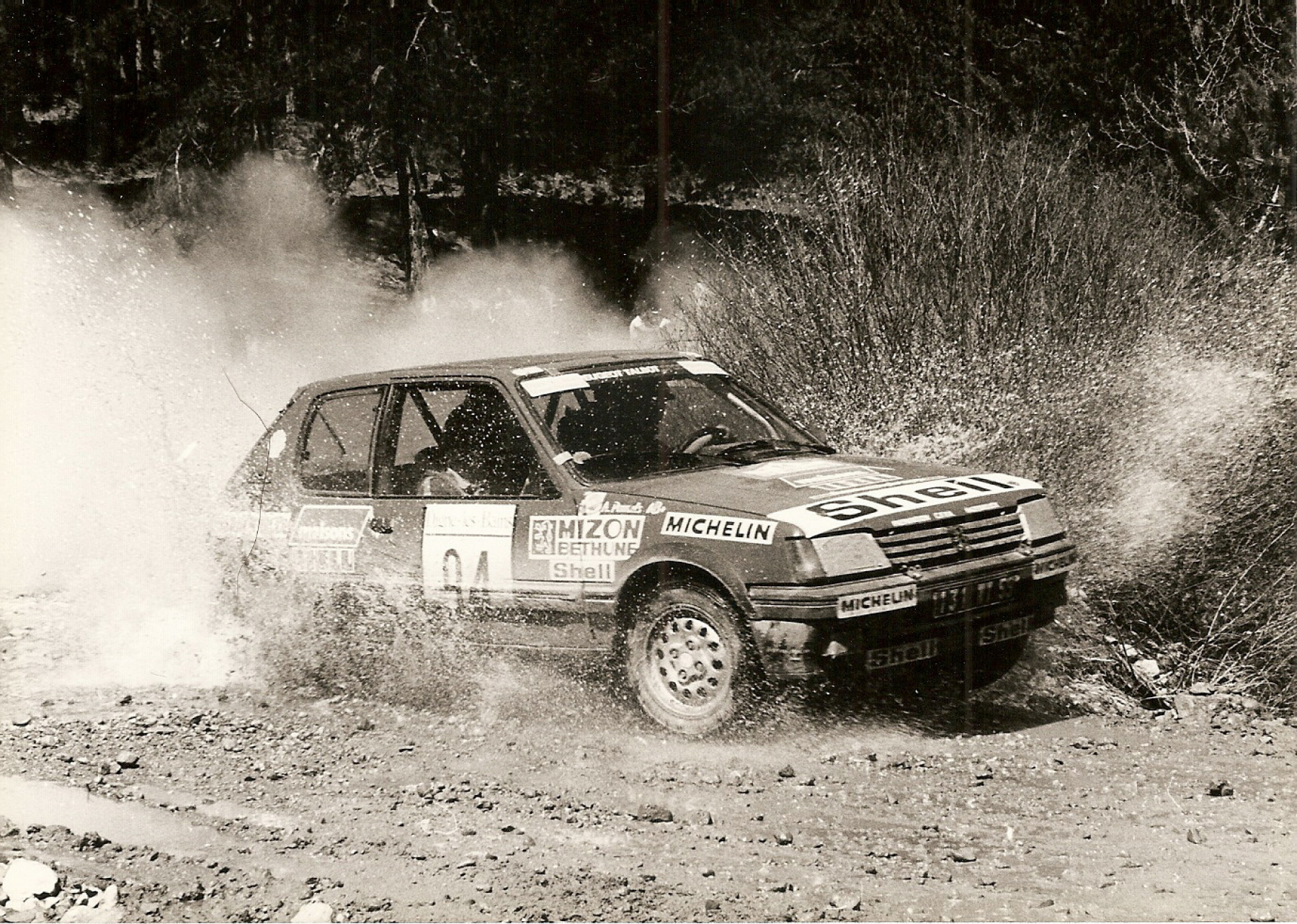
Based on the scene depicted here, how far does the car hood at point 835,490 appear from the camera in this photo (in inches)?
225

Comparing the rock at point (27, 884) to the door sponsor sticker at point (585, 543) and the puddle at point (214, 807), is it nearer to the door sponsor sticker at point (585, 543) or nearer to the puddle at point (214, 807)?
the puddle at point (214, 807)

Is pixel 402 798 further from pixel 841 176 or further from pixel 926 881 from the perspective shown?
pixel 841 176

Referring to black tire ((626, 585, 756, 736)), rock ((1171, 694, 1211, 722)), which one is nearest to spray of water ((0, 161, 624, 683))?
black tire ((626, 585, 756, 736))

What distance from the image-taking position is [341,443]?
23.9 ft

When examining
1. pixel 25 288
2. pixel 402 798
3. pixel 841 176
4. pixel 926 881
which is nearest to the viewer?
pixel 926 881

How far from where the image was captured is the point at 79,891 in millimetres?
4703

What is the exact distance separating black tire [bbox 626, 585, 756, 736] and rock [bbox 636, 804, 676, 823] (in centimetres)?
66

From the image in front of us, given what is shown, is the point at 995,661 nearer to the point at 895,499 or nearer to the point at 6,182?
the point at 895,499

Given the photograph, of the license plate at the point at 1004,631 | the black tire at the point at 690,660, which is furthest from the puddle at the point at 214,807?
the license plate at the point at 1004,631

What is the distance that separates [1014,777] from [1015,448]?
11.5 ft

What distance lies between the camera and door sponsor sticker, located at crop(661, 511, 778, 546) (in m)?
5.64

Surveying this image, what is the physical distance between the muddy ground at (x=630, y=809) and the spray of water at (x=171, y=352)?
1.39 m

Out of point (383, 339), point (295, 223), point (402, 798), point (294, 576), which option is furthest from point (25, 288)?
point (402, 798)

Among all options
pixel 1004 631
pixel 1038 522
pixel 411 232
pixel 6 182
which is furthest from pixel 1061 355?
pixel 6 182
